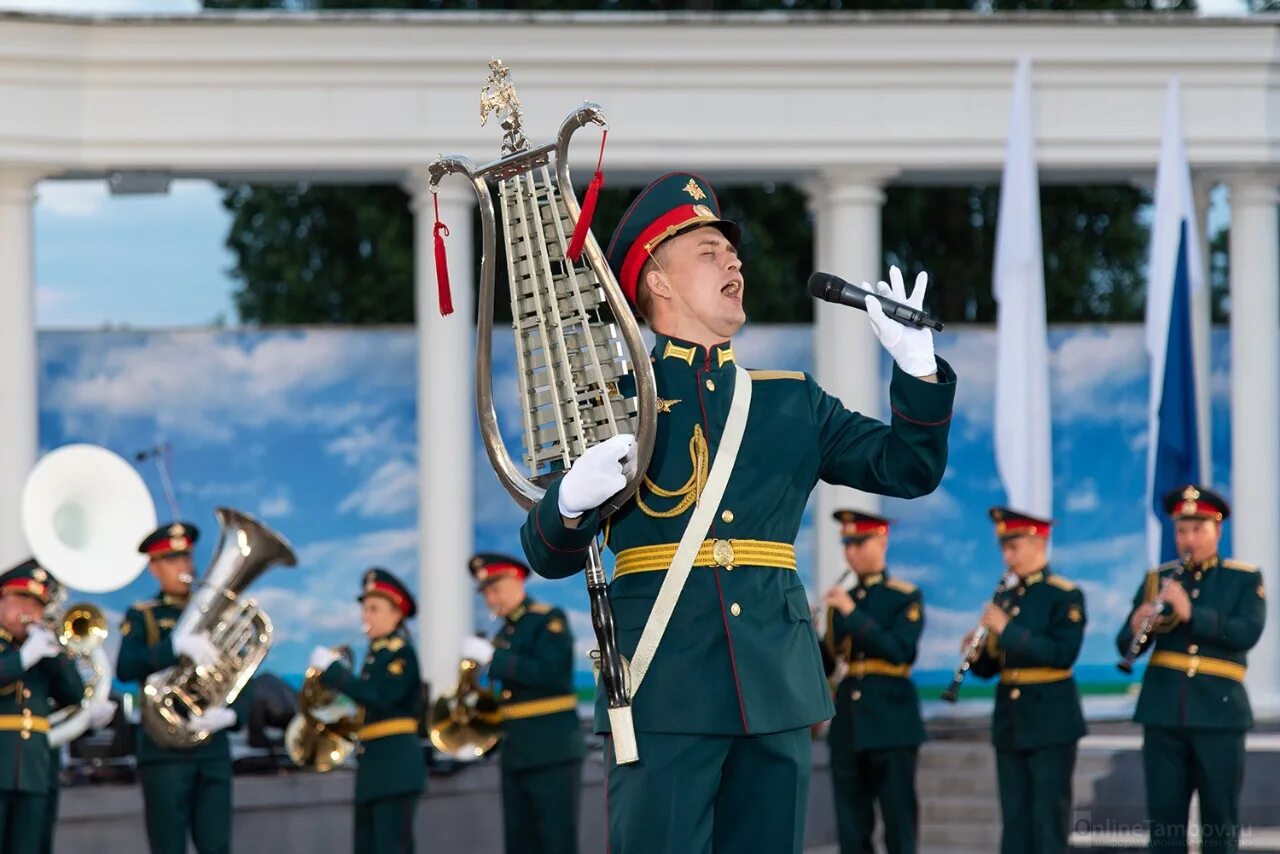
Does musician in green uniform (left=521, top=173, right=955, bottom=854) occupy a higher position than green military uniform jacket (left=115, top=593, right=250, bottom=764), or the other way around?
musician in green uniform (left=521, top=173, right=955, bottom=854)

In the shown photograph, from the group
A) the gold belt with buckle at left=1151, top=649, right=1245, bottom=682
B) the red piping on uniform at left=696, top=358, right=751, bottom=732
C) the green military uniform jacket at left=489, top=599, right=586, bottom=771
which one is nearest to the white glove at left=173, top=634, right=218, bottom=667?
the green military uniform jacket at left=489, top=599, right=586, bottom=771

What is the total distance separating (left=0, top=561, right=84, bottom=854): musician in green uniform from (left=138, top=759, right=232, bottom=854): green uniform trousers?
0.56m

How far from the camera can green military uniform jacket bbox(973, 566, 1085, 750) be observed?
37.3ft

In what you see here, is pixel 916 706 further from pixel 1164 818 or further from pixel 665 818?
pixel 665 818

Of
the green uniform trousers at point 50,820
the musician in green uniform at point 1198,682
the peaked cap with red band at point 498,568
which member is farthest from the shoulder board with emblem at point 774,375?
the green uniform trousers at point 50,820

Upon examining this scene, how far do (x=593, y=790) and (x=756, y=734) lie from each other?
8690 mm

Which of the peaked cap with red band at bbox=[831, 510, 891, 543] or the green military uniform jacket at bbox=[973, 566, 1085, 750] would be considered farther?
the peaked cap with red band at bbox=[831, 510, 891, 543]

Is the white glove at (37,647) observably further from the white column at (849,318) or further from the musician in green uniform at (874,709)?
the white column at (849,318)

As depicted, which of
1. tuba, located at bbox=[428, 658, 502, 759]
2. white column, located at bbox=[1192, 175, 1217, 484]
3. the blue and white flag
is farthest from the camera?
white column, located at bbox=[1192, 175, 1217, 484]

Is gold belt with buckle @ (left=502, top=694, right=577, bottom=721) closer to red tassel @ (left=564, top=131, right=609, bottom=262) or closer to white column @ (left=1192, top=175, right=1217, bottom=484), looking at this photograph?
white column @ (left=1192, top=175, right=1217, bottom=484)

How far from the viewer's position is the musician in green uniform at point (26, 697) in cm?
1085

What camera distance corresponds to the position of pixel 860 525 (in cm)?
1227

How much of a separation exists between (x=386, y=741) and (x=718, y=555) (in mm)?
6968

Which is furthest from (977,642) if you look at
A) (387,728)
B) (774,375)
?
(774,375)
